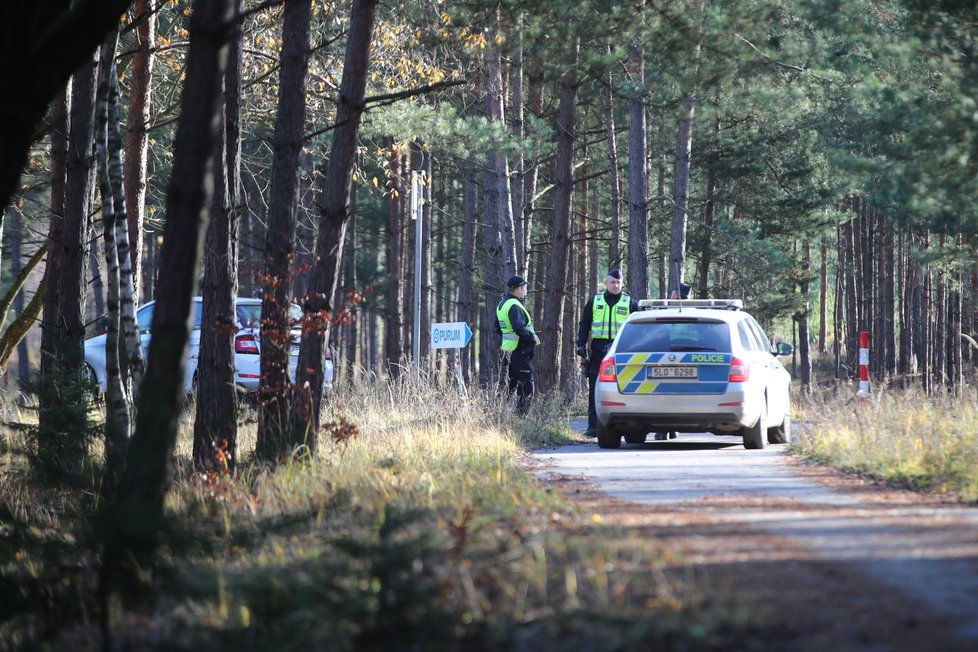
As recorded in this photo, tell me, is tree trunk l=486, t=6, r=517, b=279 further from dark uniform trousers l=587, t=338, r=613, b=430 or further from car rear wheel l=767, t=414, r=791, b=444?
car rear wheel l=767, t=414, r=791, b=444

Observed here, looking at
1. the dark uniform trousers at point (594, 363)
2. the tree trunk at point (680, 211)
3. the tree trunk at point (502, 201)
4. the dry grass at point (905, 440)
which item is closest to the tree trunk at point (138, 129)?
the dark uniform trousers at point (594, 363)

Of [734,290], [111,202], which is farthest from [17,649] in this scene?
[734,290]

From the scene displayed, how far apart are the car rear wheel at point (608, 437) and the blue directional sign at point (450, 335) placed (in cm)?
458

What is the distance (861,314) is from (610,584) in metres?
42.1

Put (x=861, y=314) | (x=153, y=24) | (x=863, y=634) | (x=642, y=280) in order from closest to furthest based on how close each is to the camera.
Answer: (x=863, y=634) < (x=153, y=24) < (x=642, y=280) < (x=861, y=314)

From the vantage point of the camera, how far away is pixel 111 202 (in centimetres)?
1255

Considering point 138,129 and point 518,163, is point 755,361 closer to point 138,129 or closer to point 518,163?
point 138,129

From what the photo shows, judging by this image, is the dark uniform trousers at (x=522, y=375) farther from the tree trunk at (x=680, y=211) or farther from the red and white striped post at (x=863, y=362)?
the tree trunk at (x=680, y=211)

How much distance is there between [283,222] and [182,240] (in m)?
5.27

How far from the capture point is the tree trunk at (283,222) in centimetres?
1177

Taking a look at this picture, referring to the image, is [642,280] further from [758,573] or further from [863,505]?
[758,573]

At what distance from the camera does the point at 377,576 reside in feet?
18.4

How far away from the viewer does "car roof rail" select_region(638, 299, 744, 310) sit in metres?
16.0

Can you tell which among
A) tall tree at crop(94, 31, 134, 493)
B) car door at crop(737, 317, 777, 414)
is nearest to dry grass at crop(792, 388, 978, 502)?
car door at crop(737, 317, 777, 414)
